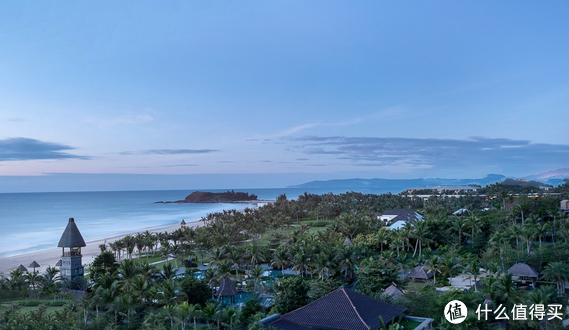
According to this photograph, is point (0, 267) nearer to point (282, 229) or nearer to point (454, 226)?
point (282, 229)

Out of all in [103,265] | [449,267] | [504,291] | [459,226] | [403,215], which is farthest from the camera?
[403,215]

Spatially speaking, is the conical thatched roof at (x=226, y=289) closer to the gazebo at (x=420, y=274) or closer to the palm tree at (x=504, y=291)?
the gazebo at (x=420, y=274)

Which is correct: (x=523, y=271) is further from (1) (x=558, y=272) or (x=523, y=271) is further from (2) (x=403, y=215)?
(2) (x=403, y=215)

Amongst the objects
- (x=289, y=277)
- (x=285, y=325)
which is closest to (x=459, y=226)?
(x=289, y=277)

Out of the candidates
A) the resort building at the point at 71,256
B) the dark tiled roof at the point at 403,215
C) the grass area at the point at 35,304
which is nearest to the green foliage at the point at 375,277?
the grass area at the point at 35,304

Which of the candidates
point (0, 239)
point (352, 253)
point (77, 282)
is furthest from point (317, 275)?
point (0, 239)
